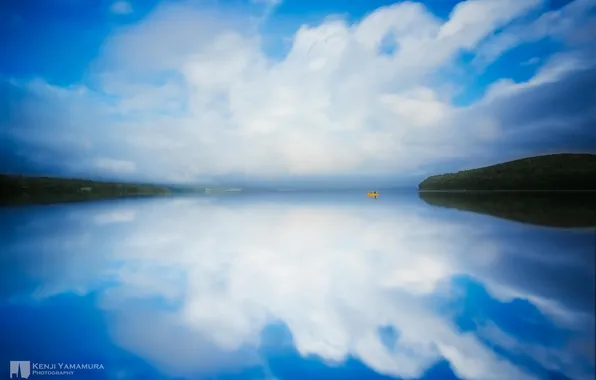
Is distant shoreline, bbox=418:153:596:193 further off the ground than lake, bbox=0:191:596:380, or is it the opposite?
distant shoreline, bbox=418:153:596:193

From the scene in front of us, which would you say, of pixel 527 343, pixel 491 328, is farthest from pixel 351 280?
Result: pixel 527 343

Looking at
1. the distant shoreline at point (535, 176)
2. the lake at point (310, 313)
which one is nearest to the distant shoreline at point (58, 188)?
the lake at point (310, 313)

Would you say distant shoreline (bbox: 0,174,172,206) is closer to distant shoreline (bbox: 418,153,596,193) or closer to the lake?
the lake

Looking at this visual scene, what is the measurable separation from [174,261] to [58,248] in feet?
13.4

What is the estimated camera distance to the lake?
3938 millimetres

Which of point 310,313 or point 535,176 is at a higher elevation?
point 535,176

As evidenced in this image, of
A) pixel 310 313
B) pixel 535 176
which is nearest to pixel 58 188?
pixel 310 313

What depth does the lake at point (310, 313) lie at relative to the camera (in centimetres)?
394

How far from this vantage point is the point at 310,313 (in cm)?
482

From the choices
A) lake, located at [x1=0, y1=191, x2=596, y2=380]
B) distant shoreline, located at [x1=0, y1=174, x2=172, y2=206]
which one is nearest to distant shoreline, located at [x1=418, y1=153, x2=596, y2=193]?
lake, located at [x1=0, y1=191, x2=596, y2=380]

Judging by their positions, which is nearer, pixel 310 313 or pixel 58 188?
pixel 310 313

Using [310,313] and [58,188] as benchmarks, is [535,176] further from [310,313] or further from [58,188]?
[58,188]

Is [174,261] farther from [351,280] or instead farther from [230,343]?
[351,280]

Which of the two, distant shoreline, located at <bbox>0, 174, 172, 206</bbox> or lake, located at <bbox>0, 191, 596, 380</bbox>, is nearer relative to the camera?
lake, located at <bbox>0, 191, 596, 380</bbox>
